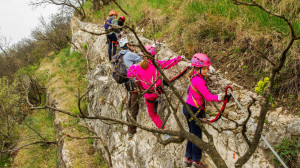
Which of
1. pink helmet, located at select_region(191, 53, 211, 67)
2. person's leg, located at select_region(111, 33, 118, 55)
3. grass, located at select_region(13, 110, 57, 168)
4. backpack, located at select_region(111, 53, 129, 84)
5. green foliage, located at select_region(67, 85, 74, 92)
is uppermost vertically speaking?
person's leg, located at select_region(111, 33, 118, 55)

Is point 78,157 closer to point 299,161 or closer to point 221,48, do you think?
point 221,48

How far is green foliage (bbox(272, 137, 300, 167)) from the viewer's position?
7.22 ft

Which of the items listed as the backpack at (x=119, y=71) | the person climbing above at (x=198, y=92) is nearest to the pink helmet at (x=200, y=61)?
the person climbing above at (x=198, y=92)

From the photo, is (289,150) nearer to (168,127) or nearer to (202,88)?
(202,88)

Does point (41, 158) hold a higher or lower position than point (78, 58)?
lower

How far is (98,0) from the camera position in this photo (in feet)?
44.1

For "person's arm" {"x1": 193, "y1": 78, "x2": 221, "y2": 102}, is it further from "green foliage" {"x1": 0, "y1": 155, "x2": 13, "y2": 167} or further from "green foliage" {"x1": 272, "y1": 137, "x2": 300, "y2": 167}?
"green foliage" {"x1": 0, "y1": 155, "x2": 13, "y2": 167}

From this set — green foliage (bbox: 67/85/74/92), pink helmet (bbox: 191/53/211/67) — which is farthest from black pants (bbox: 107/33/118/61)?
green foliage (bbox: 67/85/74/92)

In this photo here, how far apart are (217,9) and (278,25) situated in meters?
1.56

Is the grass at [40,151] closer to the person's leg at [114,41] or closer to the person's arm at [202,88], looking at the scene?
the person's leg at [114,41]

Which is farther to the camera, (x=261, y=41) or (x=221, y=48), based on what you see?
(x=221, y=48)

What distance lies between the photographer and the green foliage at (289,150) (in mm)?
2199

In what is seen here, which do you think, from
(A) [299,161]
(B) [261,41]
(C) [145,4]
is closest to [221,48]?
(B) [261,41]

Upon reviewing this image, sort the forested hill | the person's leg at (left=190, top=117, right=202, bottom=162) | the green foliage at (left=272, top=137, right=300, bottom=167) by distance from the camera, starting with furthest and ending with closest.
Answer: the person's leg at (left=190, top=117, right=202, bottom=162) < the green foliage at (left=272, top=137, right=300, bottom=167) < the forested hill
